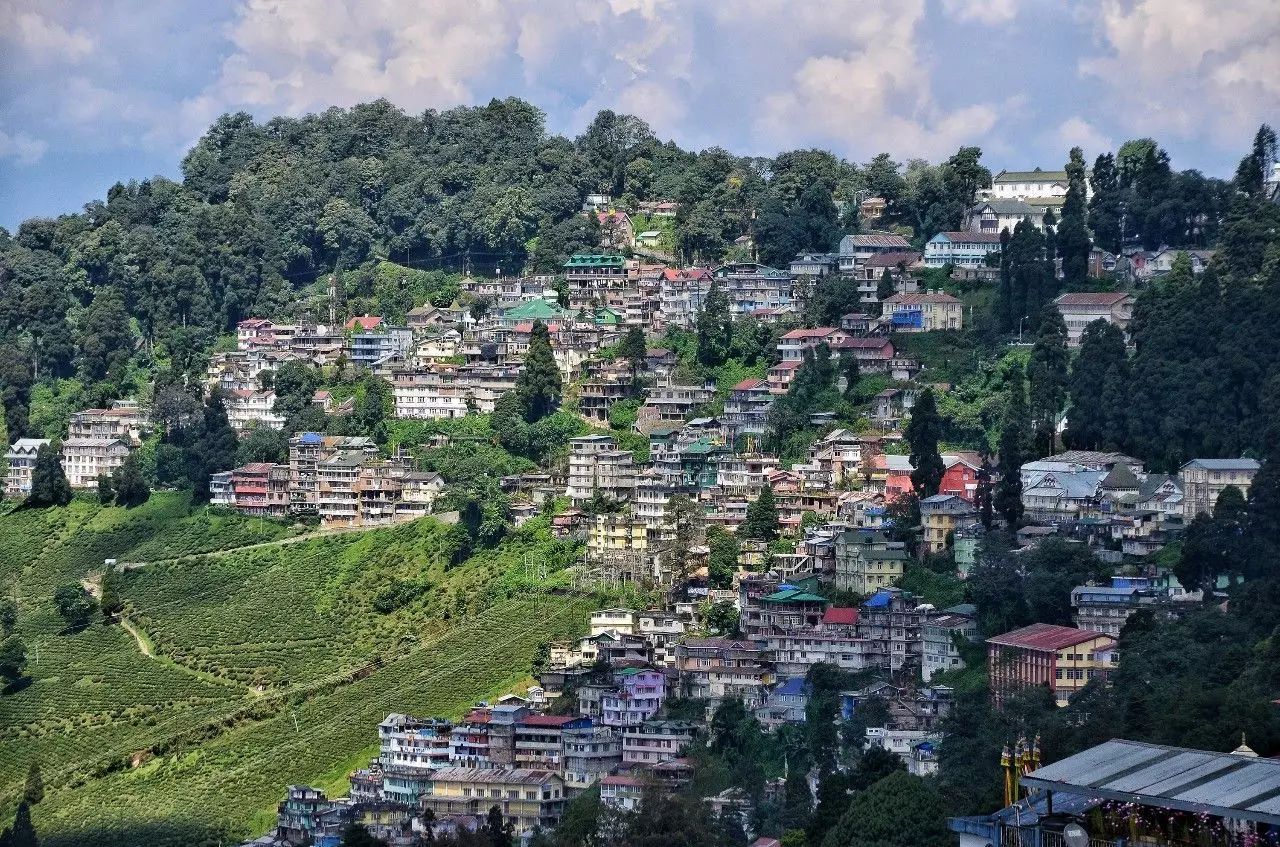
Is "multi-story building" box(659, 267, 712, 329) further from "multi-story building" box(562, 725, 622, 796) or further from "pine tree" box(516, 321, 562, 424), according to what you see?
"multi-story building" box(562, 725, 622, 796)

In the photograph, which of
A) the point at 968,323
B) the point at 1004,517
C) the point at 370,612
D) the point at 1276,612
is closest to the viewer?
the point at 1276,612

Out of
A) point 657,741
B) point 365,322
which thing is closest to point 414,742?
point 657,741

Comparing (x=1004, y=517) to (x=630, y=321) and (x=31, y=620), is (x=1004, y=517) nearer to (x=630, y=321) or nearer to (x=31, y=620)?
(x=630, y=321)

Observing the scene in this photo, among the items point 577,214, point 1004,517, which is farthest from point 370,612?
point 577,214

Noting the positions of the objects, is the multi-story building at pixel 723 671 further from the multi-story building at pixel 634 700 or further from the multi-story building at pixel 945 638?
the multi-story building at pixel 945 638

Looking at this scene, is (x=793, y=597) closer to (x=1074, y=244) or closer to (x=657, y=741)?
(x=657, y=741)

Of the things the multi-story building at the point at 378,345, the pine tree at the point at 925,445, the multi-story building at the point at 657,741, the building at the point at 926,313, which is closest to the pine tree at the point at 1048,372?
the pine tree at the point at 925,445
